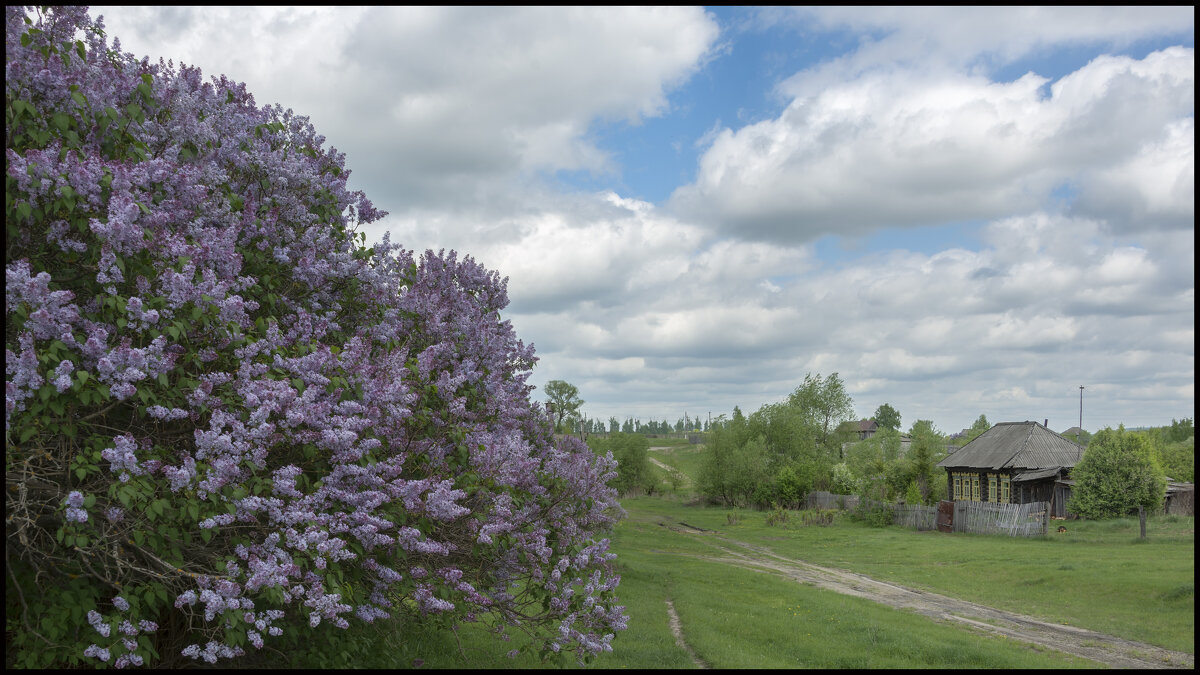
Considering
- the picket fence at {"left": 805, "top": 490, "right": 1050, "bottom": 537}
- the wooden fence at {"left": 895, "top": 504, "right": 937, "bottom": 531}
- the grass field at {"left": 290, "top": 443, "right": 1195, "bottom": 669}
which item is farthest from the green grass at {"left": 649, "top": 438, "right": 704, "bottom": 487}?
the grass field at {"left": 290, "top": 443, "right": 1195, "bottom": 669}

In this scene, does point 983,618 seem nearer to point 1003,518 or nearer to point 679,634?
point 679,634

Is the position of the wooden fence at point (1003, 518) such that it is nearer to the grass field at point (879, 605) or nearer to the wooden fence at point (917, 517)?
the grass field at point (879, 605)

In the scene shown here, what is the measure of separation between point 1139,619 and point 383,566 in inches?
780

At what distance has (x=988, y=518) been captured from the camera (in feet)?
135

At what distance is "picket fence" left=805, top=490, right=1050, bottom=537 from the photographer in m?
38.6

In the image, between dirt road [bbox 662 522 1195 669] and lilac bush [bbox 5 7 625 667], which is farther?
dirt road [bbox 662 522 1195 669]

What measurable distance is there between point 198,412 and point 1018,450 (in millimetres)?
52821

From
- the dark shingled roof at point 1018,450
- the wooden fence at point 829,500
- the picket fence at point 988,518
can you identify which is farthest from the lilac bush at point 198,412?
the wooden fence at point 829,500

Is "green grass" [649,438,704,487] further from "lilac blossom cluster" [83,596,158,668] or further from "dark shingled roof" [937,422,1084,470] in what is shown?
"lilac blossom cluster" [83,596,158,668]

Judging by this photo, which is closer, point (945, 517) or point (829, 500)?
point (945, 517)

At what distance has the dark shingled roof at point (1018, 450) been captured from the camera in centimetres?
4750

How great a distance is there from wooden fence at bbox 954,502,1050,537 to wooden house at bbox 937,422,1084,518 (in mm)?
5827

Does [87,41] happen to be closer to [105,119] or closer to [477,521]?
[105,119]

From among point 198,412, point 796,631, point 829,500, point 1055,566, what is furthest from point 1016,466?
point 198,412
